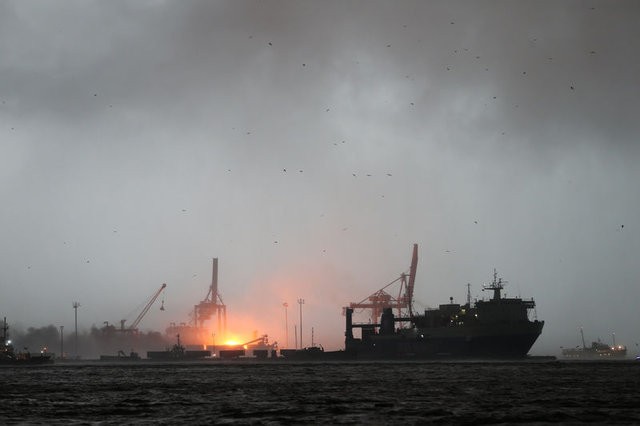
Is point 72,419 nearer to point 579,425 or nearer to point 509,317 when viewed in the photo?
point 579,425

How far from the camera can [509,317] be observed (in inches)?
7692

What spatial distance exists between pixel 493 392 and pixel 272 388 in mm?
26864

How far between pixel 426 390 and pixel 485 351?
124 meters

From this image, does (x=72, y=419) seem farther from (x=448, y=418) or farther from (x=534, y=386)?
(x=534, y=386)

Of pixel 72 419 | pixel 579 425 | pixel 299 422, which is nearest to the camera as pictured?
pixel 579 425

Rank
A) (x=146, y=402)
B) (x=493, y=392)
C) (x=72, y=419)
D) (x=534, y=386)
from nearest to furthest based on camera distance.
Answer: (x=72, y=419) < (x=146, y=402) < (x=493, y=392) < (x=534, y=386)

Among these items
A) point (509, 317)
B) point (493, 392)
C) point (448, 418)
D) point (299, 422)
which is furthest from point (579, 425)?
point (509, 317)

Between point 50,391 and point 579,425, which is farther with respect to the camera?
point 50,391

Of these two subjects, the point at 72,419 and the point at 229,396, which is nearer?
the point at 72,419

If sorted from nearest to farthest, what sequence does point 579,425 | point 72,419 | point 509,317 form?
point 579,425 → point 72,419 → point 509,317

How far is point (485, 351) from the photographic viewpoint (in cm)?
19912

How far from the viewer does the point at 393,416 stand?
53219 mm

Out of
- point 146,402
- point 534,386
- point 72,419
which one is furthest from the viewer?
point 534,386

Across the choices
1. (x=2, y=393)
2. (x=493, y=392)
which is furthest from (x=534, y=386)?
(x=2, y=393)
